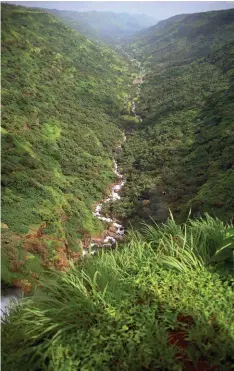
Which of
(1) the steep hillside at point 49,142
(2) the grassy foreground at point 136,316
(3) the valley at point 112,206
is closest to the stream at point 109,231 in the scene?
(3) the valley at point 112,206

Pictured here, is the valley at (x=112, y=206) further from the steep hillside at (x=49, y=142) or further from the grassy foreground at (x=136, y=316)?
the steep hillside at (x=49, y=142)

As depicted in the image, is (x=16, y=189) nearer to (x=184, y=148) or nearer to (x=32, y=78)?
(x=184, y=148)

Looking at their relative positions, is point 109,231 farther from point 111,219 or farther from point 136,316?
point 136,316

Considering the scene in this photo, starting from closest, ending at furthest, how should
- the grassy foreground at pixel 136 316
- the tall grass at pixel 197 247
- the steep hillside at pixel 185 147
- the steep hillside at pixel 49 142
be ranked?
1. the grassy foreground at pixel 136 316
2. the tall grass at pixel 197 247
3. the steep hillside at pixel 49 142
4. the steep hillside at pixel 185 147

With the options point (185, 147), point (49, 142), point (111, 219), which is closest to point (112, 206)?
point (111, 219)

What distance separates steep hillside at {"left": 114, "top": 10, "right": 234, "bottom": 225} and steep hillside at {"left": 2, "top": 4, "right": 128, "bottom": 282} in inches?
249

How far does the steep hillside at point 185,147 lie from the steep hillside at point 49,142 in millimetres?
6324

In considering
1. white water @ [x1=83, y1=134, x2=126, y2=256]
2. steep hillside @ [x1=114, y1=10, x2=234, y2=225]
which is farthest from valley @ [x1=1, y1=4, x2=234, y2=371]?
steep hillside @ [x1=114, y1=10, x2=234, y2=225]

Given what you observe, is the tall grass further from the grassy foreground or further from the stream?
the stream

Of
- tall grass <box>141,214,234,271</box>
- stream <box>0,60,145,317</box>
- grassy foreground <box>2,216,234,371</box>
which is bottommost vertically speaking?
stream <box>0,60,145,317</box>

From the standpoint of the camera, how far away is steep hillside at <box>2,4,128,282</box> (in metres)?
38.5

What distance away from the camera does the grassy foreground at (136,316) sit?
4637mm

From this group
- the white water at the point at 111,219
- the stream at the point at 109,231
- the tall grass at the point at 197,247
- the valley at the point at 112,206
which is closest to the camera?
the valley at the point at 112,206

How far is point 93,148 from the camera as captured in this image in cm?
7188
